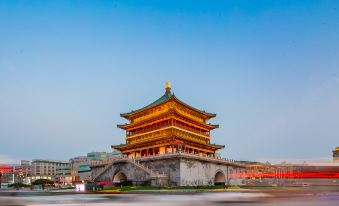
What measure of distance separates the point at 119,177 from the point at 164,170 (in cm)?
870

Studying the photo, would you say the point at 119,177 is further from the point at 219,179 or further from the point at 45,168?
the point at 45,168

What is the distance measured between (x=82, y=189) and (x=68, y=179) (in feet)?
335

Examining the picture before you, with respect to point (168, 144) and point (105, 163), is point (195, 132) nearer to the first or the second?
point (168, 144)

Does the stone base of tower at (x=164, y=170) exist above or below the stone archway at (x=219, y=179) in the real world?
above

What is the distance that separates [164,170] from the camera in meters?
50.2

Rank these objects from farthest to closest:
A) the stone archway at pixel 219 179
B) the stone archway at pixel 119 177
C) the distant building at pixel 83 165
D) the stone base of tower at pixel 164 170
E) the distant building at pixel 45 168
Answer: the distant building at pixel 45 168 → the distant building at pixel 83 165 → the stone archway at pixel 219 179 → the stone archway at pixel 119 177 → the stone base of tower at pixel 164 170

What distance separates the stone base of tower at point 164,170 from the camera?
48.5 m

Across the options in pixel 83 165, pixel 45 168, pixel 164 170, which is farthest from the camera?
pixel 45 168

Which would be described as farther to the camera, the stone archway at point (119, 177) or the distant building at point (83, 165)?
the distant building at point (83, 165)

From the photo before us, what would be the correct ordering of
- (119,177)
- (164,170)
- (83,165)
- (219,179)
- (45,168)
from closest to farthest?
(164,170)
(119,177)
(219,179)
(83,165)
(45,168)

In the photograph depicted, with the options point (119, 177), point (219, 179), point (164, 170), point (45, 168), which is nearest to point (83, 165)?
point (45, 168)

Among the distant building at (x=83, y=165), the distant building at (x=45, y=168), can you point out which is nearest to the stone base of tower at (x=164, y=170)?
the distant building at (x=83, y=165)

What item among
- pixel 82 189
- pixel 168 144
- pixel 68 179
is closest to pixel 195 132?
pixel 168 144

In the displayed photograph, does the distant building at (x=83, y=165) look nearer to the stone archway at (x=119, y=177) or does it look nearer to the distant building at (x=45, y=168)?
the distant building at (x=45, y=168)
